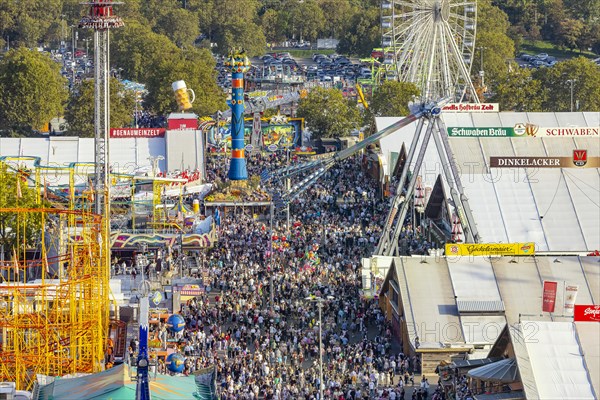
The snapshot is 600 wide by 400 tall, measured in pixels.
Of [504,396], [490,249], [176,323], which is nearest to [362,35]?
[490,249]

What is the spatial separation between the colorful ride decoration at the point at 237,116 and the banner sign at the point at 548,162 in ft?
63.3

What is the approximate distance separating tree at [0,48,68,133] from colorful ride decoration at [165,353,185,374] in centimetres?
6800

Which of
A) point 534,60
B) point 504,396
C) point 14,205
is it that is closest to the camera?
point 504,396

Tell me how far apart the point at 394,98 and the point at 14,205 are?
1617 inches

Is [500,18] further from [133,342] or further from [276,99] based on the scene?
[133,342]

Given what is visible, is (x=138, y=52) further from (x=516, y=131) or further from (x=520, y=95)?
(x=516, y=131)

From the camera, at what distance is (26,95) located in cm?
12631

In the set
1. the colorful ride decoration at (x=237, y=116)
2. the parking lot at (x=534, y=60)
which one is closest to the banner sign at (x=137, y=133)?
the colorful ride decoration at (x=237, y=116)

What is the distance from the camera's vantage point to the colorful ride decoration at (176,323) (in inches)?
2525

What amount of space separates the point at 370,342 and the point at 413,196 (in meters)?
19.6

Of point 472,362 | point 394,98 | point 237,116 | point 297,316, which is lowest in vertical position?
point 472,362

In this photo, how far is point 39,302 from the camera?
206ft

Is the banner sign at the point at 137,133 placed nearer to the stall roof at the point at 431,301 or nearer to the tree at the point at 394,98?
the tree at the point at 394,98

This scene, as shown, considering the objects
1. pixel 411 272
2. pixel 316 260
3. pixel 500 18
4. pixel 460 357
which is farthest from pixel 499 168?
pixel 500 18
